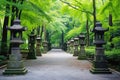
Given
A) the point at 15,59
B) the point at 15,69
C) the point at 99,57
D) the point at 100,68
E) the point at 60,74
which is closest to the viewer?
the point at 60,74

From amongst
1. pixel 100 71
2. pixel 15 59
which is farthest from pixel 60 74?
pixel 15 59

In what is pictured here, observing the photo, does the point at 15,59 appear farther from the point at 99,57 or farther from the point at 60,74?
the point at 99,57

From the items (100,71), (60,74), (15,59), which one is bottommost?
(60,74)

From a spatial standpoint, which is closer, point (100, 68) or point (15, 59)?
point (15, 59)

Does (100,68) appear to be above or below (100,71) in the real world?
above

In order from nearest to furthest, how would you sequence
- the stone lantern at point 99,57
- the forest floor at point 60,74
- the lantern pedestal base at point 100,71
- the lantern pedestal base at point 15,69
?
1. the forest floor at point 60,74
2. the lantern pedestal base at point 15,69
3. the lantern pedestal base at point 100,71
4. the stone lantern at point 99,57

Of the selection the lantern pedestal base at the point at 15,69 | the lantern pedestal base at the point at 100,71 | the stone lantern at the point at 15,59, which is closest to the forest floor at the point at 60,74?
the lantern pedestal base at the point at 100,71

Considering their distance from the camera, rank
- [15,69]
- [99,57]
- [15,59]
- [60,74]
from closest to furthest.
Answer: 1. [60,74]
2. [15,69]
3. [15,59]
4. [99,57]

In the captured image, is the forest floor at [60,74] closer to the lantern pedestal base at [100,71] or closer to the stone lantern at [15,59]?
the lantern pedestal base at [100,71]

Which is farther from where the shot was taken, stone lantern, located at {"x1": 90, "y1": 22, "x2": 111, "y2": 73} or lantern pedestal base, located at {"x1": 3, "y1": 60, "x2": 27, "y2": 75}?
stone lantern, located at {"x1": 90, "y1": 22, "x2": 111, "y2": 73}

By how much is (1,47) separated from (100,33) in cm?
1109

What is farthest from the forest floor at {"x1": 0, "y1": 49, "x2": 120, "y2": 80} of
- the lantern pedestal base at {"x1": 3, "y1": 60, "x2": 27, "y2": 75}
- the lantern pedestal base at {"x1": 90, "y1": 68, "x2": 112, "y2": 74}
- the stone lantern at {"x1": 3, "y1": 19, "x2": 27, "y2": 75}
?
the stone lantern at {"x1": 3, "y1": 19, "x2": 27, "y2": 75}

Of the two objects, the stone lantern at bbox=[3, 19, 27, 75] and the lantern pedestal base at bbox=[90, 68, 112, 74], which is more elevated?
the stone lantern at bbox=[3, 19, 27, 75]

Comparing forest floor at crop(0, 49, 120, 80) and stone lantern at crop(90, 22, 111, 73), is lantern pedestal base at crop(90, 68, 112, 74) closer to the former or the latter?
stone lantern at crop(90, 22, 111, 73)
